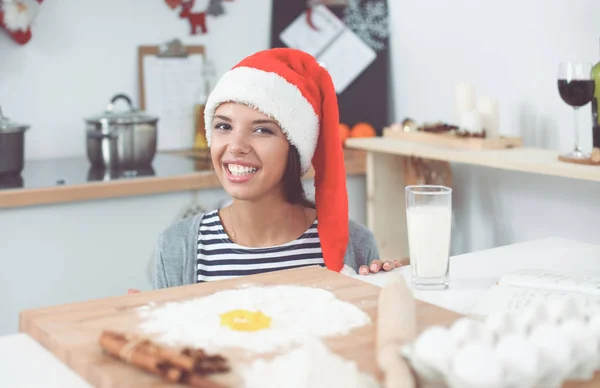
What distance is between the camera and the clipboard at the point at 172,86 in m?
3.07

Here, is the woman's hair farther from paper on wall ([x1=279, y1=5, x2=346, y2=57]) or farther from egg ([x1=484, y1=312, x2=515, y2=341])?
paper on wall ([x1=279, y1=5, x2=346, y2=57])

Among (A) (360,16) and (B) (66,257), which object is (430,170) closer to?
(A) (360,16)

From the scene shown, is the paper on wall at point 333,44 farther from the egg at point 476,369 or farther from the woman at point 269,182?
the egg at point 476,369

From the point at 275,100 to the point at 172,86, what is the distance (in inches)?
62.6

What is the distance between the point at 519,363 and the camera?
74cm

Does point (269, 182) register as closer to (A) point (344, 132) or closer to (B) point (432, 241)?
(B) point (432, 241)

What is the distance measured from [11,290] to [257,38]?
1.48m

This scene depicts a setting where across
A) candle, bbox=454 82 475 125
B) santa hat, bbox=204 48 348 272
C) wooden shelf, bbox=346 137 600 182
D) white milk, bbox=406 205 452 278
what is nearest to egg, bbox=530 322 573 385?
white milk, bbox=406 205 452 278

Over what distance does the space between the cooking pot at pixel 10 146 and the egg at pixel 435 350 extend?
1944 millimetres

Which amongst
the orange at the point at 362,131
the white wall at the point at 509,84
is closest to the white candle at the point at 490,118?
the white wall at the point at 509,84

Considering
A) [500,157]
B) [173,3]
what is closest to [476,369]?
[500,157]

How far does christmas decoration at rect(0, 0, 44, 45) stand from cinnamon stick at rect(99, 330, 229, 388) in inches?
84.6

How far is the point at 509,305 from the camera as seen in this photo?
1110mm

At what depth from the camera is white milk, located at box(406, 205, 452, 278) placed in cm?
127
